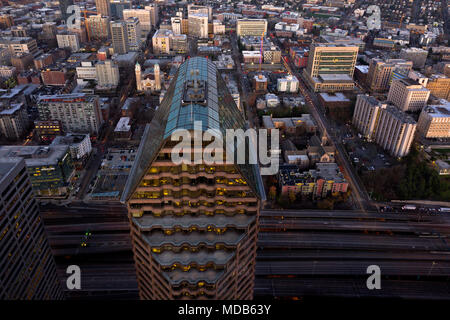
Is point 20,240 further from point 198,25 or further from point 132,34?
point 198,25

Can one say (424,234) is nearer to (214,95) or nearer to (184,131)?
(214,95)

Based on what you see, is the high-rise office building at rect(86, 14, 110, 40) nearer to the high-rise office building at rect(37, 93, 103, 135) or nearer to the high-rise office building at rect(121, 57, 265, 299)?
the high-rise office building at rect(37, 93, 103, 135)

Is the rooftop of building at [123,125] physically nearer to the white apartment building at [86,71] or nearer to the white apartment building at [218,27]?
the white apartment building at [86,71]

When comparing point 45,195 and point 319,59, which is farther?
point 319,59

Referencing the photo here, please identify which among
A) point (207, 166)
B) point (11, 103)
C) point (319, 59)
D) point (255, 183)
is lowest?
point (11, 103)

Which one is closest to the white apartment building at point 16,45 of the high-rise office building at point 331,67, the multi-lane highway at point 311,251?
the multi-lane highway at point 311,251

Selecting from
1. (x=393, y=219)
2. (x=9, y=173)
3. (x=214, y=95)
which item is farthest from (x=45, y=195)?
(x=393, y=219)

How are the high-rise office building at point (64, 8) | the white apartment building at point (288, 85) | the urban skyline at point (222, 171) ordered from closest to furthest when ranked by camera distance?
the urban skyline at point (222, 171), the white apartment building at point (288, 85), the high-rise office building at point (64, 8)
